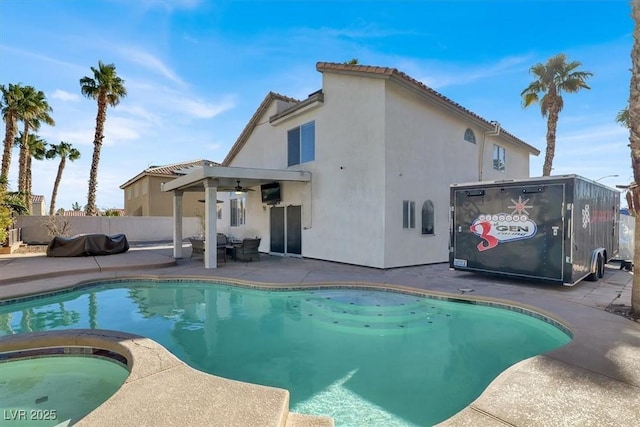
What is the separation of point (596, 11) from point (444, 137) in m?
5.97

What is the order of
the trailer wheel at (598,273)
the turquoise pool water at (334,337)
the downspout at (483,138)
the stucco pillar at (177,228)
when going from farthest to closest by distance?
the downspout at (483,138)
the stucco pillar at (177,228)
the trailer wheel at (598,273)
the turquoise pool water at (334,337)

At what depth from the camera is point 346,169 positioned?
12484mm

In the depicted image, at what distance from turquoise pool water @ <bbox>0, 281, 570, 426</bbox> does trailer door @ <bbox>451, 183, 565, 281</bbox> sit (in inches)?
89.2

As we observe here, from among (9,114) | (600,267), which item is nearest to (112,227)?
(9,114)

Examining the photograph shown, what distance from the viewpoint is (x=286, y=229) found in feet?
51.2

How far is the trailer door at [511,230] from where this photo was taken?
26.8 ft

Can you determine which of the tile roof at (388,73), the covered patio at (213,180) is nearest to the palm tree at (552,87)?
the tile roof at (388,73)

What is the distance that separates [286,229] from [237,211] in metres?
5.63

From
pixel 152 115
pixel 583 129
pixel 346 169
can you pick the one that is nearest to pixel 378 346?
pixel 346 169

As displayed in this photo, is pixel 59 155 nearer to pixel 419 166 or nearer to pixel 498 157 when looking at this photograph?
pixel 419 166

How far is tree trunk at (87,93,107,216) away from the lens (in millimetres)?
21984

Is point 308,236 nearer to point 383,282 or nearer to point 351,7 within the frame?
point 383,282

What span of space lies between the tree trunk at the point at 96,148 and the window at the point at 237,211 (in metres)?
10.4

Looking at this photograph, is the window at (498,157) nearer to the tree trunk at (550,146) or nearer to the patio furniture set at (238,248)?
the tree trunk at (550,146)
